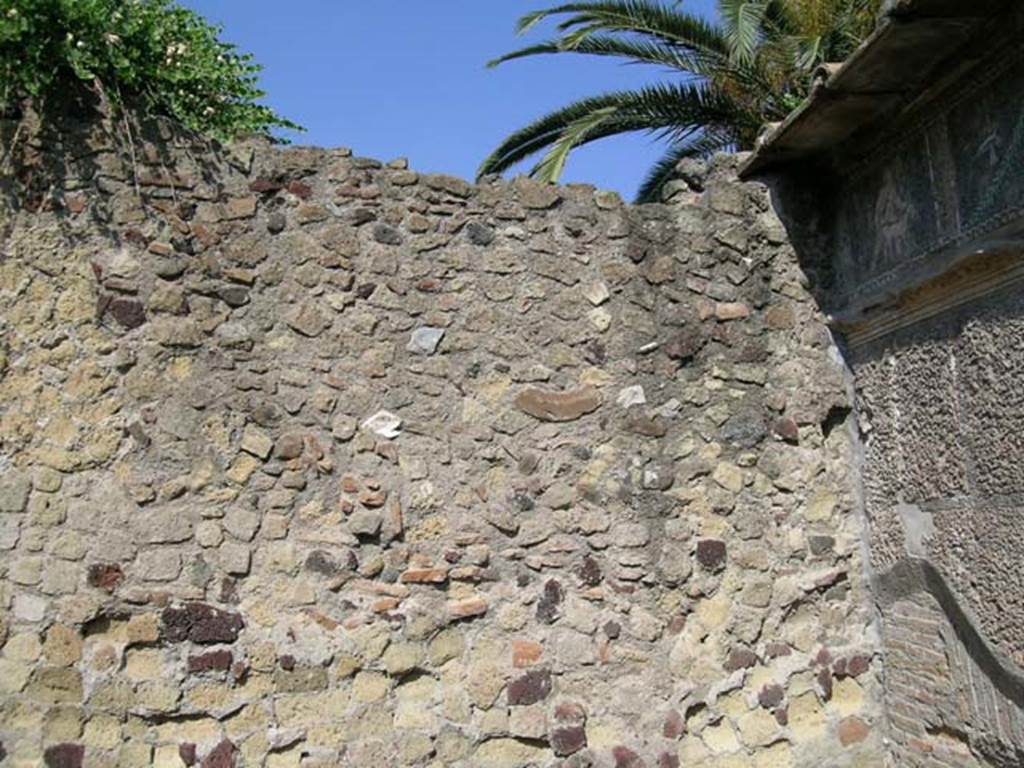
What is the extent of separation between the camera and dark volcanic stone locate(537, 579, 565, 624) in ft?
13.1

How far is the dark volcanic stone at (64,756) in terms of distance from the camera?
3.43m

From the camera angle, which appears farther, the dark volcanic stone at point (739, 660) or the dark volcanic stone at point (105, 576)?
the dark volcanic stone at point (739, 660)

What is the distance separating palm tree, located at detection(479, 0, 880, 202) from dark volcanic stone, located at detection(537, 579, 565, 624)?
3698mm

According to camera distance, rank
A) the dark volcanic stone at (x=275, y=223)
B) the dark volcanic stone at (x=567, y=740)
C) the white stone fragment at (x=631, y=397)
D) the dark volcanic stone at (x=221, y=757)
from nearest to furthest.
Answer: the dark volcanic stone at (x=221, y=757) → the dark volcanic stone at (x=567, y=740) → the dark volcanic stone at (x=275, y=223) → the white stone fragment at (x=631, y=397)

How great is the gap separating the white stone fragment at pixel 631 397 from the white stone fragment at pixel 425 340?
73 centimetres

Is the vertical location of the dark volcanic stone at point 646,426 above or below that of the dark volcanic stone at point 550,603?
above

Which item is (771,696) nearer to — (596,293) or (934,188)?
(596,293)

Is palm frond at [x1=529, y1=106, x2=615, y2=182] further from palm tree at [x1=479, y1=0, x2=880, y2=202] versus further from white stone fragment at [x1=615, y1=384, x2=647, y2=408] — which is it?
white stone fragment at [x1=615, y1=384, x2=647, y2=408]

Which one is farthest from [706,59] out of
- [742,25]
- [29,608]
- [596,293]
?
[29,608]

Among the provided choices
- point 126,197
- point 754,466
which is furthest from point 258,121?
point 754,466

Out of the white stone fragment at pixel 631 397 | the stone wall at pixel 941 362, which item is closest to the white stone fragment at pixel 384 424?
the white stone fragment at pixel 631 397

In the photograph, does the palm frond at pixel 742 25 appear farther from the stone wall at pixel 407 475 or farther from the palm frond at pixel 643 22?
the stone wall at pixel 407 475

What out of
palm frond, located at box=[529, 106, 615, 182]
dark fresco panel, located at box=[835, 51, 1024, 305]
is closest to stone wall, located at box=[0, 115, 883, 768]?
dark fresco panel, located at box=[835, 51, 1024, 305]

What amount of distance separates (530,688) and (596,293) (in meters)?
1.53
